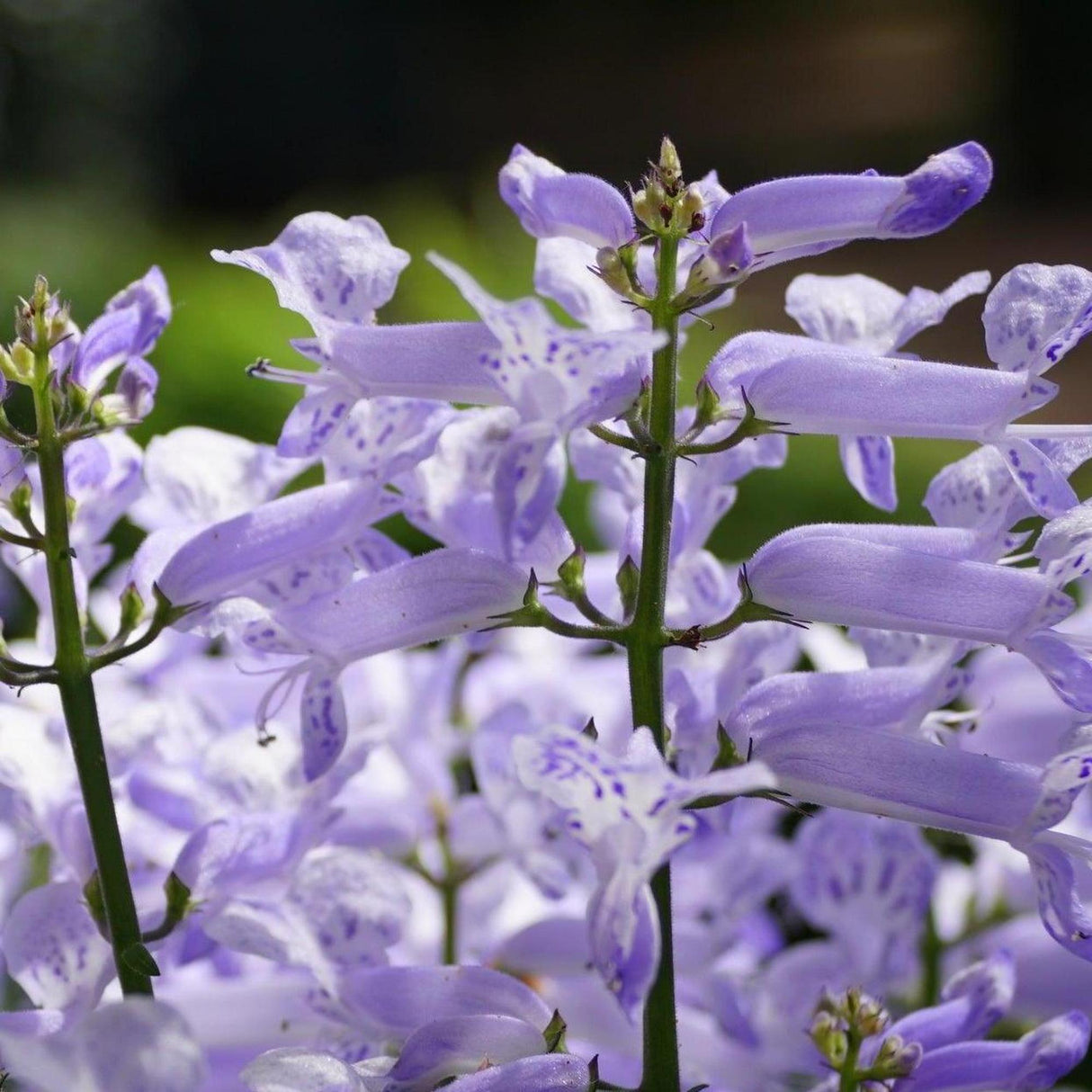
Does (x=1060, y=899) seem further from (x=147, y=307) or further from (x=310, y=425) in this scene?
(x=147, y=307)

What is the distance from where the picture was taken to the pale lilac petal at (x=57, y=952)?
2.78ft

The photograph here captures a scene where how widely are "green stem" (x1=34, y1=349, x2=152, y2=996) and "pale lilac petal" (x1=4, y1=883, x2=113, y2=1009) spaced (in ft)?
0.23

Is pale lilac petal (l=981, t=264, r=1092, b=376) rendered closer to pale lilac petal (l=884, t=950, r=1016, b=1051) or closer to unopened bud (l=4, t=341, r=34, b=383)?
pale lilac petal (l=884, t=950, r=1016, b=1051)

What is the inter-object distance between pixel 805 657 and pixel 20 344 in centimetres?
135

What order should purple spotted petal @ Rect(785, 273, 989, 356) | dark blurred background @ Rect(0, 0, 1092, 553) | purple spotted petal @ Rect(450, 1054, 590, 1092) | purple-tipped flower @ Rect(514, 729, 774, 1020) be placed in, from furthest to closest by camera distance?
dark blurred background @ Rect(0, 0, 1092, 553), purple spotted petal @ Rect(785, 273, 989, 356), purple spotted petal @ Rect(450, 1054, 590, 1092), purple-tipped flower @ Rect(514, 729, 774, 1020)

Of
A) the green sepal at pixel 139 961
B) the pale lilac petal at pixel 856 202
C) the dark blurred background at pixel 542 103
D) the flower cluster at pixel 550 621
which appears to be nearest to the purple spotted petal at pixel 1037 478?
the flower cluster at pixel 550 621

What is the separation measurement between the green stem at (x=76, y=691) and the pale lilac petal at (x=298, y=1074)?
0.09 m

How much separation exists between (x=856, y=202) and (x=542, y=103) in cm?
1046

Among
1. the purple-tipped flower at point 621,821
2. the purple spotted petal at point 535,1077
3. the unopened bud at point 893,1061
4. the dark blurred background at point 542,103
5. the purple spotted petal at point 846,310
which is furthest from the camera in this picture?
the dark blurred background at point 542,103

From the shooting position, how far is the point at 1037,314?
79 centimetres

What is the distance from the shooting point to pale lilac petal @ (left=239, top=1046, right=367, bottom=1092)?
0.69 meters

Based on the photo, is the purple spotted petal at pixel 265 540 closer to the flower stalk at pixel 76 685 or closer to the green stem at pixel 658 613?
the flower stalk at pixel 76 685

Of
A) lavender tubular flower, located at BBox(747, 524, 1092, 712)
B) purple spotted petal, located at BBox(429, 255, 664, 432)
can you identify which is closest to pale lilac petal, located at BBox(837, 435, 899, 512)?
lavender tubular flower, located at BBox(747, 524, 1092, 712)

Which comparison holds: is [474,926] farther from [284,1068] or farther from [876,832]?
[284,1068]
